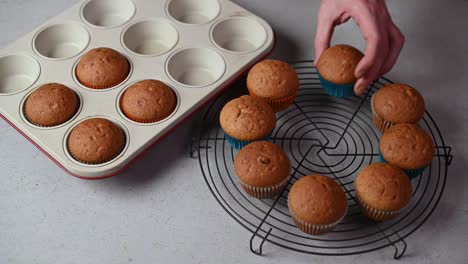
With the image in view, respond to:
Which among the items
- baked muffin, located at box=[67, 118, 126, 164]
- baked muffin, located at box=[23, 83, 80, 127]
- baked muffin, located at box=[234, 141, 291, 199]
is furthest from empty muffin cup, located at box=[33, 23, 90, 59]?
baked muffin, located at box=[234, 141, 291, 199]

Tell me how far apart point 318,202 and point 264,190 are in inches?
10.5

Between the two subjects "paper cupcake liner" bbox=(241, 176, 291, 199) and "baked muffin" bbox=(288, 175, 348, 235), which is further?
"paper cupcake liner" bbox=(241, 176, 291, 199)

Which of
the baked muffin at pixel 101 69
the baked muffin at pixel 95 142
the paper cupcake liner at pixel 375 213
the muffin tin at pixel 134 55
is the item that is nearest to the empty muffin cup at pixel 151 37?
the muffin tin at pixel 134 55

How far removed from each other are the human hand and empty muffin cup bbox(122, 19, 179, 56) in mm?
939

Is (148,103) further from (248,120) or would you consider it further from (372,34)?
(372,34)

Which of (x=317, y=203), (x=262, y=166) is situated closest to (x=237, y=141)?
(x=262, y=166)

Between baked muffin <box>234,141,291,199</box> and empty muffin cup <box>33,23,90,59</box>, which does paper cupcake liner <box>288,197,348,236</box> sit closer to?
baked muffin <box>234,141,291,199</box>

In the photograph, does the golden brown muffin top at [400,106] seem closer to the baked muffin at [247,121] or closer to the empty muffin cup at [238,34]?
the baked muffin at [247,121]

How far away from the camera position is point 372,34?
7.20 feet

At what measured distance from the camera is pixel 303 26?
306cm

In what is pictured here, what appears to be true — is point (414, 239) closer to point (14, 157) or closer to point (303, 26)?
point (303, 26)

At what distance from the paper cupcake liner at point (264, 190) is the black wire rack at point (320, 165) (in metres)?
0.04

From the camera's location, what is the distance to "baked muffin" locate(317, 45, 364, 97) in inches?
95.7

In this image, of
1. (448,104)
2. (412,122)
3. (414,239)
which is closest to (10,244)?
(414,239)
